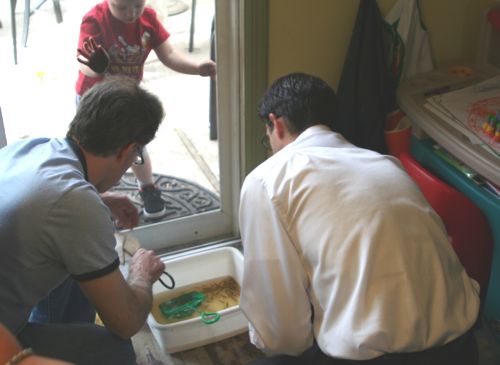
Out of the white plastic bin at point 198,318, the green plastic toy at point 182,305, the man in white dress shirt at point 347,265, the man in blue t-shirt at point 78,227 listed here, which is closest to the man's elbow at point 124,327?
the man in blue t-shirt at point 78,227

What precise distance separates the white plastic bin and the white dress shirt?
446mm

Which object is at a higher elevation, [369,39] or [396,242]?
[369,39]

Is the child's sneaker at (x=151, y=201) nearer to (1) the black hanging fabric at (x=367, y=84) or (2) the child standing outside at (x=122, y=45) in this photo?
(2) the child standing outside at (x=122, y=45)

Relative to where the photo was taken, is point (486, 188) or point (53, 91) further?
point (53, 91)

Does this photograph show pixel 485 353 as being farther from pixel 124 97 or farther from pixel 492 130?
pixel 124 97

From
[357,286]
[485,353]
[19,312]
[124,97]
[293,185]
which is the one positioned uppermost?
[124,97]

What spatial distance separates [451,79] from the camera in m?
2.04

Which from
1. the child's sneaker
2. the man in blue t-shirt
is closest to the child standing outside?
the child's sneaker

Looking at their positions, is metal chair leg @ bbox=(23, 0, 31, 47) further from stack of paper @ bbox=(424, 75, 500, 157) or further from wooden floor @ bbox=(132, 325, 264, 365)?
stack of paper @ bbox=(424, 75, 500, 157)

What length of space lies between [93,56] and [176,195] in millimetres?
659

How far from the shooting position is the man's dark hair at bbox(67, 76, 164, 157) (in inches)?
52.1

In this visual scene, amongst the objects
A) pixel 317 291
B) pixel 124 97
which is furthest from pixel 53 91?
pixel 317 291

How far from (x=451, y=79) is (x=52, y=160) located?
1.36 m

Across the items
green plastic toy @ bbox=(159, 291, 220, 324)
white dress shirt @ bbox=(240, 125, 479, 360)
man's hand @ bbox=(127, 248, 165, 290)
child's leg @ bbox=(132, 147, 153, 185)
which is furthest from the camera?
child's leg @ bbox=(132, 147, 153, 185)
